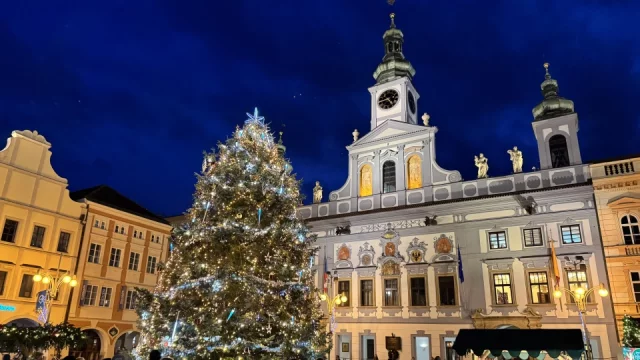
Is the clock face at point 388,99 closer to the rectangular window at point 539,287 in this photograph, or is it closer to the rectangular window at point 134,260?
the rectangular window at point 539,287

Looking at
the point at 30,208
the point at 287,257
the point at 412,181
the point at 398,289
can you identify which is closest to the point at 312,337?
the point at 287,257

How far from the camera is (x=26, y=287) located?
74.0 feet

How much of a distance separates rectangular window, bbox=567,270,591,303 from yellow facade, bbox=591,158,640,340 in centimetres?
109

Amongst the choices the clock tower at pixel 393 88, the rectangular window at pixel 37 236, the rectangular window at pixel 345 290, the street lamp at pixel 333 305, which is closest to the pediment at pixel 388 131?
the clock tower at pixel 393 88

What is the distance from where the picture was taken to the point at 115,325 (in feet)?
88.0

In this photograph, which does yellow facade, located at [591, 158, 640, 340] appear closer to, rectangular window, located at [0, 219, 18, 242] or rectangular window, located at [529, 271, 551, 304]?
rectangular window, located at [529, 271, 551, 304]

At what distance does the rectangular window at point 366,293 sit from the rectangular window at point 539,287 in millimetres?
8407

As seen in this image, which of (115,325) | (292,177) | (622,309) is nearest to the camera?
(292,177)

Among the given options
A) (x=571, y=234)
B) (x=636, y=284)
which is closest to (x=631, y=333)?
(x=636, y=284)

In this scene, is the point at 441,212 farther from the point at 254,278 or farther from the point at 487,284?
the point at 254,278

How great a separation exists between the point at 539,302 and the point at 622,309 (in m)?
3.39

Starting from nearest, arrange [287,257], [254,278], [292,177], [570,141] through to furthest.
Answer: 1. [254,278]
2. [287,257]
3. [292,177]
4. [570,141]

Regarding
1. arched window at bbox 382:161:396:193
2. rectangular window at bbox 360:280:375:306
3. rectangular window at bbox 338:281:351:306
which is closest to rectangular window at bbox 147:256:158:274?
rectangular window at bbox 338:281:351:306

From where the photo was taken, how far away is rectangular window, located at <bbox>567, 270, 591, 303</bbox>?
71.1 feet
